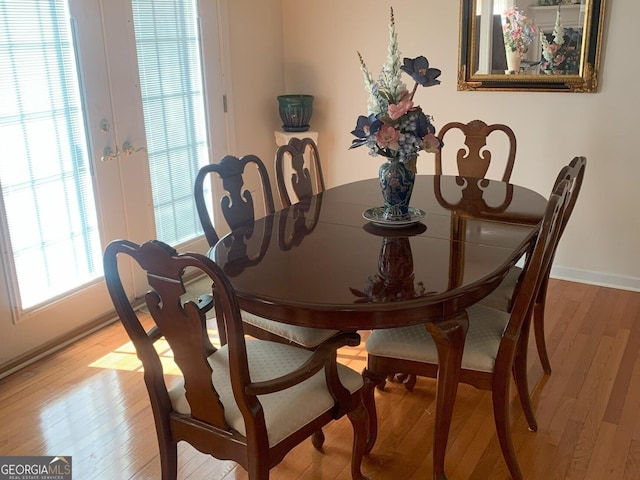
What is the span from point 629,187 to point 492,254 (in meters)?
1.90

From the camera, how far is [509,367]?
2035 mm

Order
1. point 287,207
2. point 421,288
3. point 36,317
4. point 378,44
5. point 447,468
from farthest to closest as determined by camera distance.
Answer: point 378,44
point 36,317
point 287,207
point 447,468
point 421,288

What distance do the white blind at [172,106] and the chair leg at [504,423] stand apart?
2316mm

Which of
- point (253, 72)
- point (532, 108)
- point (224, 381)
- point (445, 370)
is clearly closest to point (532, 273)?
point (445, 370)

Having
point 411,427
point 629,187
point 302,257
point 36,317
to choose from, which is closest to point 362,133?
point 302,257

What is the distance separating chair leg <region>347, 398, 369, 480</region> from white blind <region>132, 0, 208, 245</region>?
210 cm

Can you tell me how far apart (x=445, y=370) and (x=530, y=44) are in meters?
2.36

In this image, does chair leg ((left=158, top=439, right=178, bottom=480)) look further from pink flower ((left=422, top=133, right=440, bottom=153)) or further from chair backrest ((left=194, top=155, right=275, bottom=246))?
pink flower ((left=422, top=133, right=440, bottom=153))

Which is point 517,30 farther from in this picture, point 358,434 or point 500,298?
point 358,434

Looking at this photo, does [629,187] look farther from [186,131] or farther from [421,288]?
[186,131]

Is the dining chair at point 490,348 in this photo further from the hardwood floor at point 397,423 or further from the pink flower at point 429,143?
the pink flower at point 429,143

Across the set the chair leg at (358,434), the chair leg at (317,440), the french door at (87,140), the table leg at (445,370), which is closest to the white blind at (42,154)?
the french door at (87,140)

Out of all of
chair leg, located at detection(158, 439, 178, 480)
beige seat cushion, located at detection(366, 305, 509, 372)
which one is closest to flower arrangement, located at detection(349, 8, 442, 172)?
beige seat cushion, located at detection(366, 305, 509, 372)

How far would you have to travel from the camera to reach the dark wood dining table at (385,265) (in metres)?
1.80
